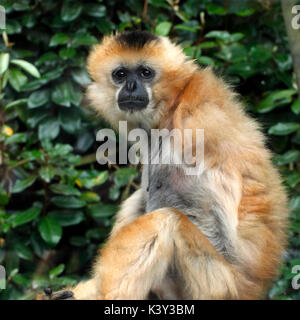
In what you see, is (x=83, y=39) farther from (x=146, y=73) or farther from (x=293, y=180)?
(x=293, y=180)

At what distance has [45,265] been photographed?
762 centimetres

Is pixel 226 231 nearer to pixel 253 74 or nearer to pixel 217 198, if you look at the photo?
pixel 217 198

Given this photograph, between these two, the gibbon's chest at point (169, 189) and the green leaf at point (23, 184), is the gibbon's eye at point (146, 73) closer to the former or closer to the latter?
the gibbon's chest at point (169, 189)

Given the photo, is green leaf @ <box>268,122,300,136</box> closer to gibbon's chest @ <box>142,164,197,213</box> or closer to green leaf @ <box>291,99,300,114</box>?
green leaf @ <box>291,99,300,114</box>

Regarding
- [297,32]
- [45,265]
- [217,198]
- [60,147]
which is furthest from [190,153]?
[45,265]

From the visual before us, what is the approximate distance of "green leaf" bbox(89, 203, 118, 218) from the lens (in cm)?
722

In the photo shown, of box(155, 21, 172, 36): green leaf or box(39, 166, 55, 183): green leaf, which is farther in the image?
box(155, 21, 172, 36): green leaf

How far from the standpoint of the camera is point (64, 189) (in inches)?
274

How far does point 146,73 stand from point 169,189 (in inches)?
49.6

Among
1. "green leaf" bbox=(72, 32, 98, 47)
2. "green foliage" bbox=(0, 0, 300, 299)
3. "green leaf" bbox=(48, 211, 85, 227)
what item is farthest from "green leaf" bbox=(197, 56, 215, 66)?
"green leaf" bbox=(48, 211, 85, 227)

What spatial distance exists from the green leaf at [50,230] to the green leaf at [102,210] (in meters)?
0.57

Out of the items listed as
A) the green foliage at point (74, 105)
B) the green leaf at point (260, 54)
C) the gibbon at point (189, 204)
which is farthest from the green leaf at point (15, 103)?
the green leaf at point (260, 54)

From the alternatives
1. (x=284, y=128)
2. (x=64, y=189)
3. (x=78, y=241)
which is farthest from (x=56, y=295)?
(x=284, y=128)

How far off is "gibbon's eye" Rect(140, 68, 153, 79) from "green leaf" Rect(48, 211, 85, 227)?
8.61 feet
